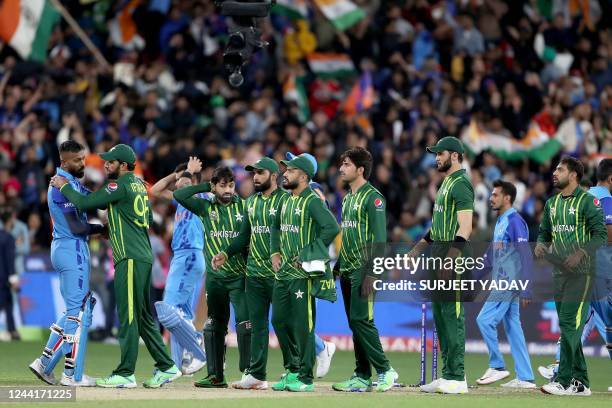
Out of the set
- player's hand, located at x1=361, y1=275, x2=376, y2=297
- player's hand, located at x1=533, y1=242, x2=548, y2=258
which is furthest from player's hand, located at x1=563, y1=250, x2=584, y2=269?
player's hand, located at x1=361, y1=275, x2=376, y2=297

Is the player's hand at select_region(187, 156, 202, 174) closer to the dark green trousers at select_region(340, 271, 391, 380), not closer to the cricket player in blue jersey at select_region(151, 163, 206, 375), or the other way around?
the cricket player in blue jersey at select_region(151, 163, 206, 375)

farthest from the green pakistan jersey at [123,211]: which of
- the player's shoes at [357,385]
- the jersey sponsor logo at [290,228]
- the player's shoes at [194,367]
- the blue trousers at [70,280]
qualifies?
the player's shoes at [357,385]

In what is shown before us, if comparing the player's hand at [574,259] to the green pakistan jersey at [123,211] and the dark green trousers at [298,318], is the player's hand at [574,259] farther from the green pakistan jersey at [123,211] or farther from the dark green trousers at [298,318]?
the green pakistan jersey at [123,211]

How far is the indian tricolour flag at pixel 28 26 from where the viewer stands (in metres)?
27.7

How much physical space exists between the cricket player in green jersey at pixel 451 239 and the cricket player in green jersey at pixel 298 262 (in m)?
1.24

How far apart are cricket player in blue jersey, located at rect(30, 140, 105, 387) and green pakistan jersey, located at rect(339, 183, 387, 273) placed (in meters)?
2.90

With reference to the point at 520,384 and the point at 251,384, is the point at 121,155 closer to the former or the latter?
the point at 251,384

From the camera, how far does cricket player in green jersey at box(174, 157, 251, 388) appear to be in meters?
15.3

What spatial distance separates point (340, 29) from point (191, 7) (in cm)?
339

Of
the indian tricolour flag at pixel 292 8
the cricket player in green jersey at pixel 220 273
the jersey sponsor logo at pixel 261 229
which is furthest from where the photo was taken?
the indian tricolour flag at pixel 292 8

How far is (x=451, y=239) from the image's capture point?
14938 millimetres

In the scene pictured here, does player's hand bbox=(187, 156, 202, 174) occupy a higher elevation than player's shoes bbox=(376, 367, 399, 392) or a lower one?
higher

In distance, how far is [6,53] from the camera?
28.9m

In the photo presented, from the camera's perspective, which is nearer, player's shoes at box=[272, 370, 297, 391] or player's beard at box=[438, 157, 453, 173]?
player's shoes at box=[272, 370, 297, 391]
